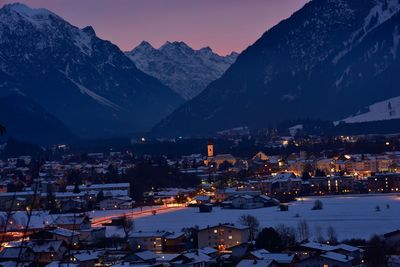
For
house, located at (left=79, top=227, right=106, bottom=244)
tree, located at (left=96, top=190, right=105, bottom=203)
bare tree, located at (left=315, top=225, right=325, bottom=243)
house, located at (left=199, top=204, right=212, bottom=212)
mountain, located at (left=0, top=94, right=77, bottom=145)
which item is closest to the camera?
bare tree, located at (left=315, top=225, right=325, bottom=243)

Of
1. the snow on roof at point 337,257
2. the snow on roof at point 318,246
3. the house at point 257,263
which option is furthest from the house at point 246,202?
the house at point 257,263

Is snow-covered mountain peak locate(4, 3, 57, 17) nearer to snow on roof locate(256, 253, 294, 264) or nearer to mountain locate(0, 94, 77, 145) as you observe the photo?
mountain locate(0, 94, 77, 145)

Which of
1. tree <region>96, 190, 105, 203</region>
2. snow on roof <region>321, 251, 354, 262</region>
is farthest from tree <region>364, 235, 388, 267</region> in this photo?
tree <region>96, 190, 105, 203</region>

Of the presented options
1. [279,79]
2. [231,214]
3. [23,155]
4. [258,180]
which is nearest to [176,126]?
[279,79]

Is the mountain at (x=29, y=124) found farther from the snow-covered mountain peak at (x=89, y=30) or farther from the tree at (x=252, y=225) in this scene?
the tree at (x=252, y=225)

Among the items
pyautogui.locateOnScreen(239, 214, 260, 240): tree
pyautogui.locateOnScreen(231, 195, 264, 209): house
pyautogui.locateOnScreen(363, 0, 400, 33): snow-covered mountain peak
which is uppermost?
pyautogui.locateOnScreen(363, 0, 400, 33): snow-covered mountain peak

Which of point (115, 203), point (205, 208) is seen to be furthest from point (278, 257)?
point (115, 203)
